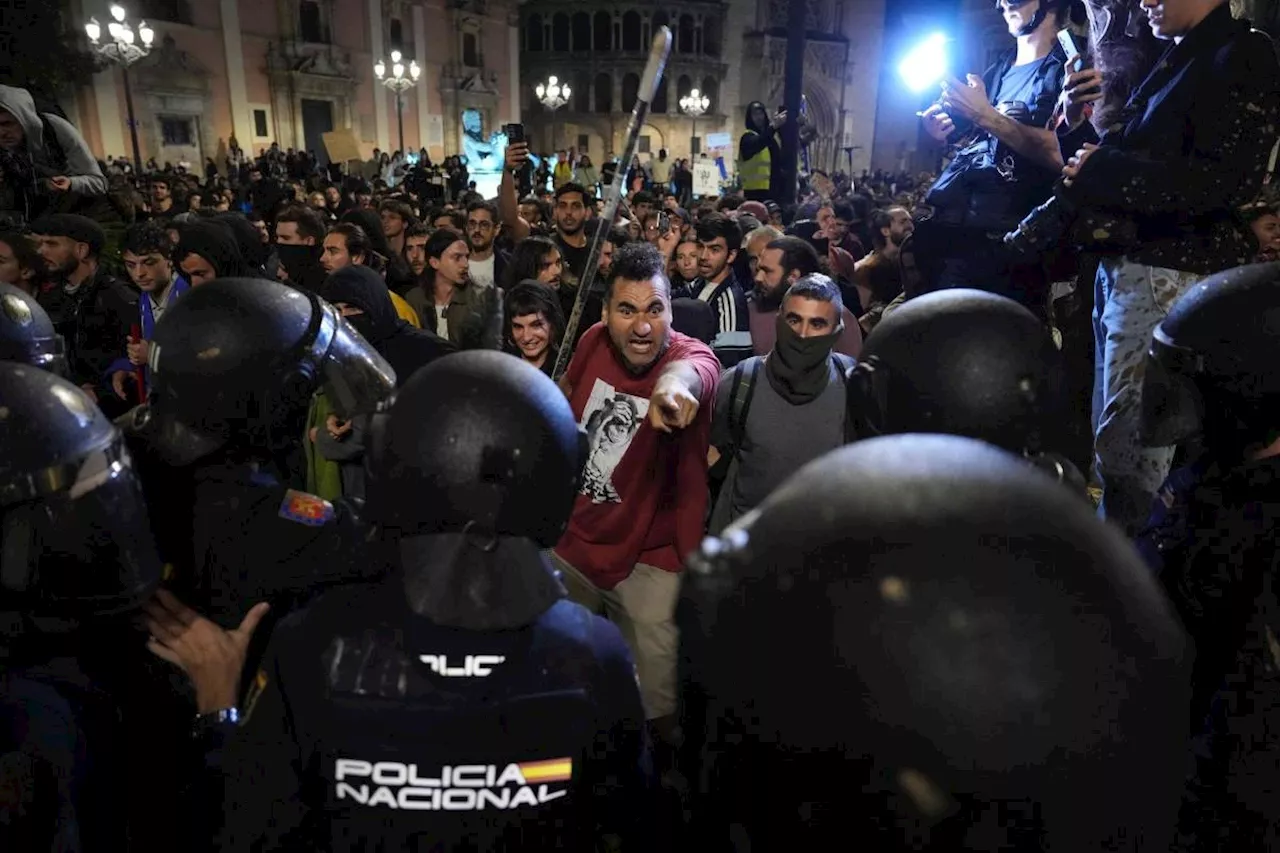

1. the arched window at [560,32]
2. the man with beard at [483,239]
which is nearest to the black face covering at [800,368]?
the man with beard at [483,239]

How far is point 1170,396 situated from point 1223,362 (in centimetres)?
21

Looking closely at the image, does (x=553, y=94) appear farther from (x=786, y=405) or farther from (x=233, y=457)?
(x=233, y=457)

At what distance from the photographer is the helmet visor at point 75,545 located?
1631 mm

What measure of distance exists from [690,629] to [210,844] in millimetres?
1482

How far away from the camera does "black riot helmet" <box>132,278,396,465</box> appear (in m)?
2.11

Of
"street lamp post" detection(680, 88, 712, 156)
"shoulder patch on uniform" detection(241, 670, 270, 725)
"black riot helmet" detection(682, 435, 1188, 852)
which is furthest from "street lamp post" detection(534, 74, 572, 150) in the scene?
"black riot helmet" detection(682, 435, 1188, 852)

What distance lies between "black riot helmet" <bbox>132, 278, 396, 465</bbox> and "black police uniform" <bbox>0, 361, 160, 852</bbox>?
324mm

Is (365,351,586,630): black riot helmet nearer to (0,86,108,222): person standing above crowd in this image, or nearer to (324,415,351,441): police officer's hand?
(324,415,351,441): police officer's hand

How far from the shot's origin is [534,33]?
154 ft

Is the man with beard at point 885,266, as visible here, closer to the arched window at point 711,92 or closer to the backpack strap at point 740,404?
the backpack strap at point 740,404

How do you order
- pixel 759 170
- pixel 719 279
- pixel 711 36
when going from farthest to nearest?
pixel 711 36 < pixel 759 170 < pixel 719 279

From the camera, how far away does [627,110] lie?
4694 cm

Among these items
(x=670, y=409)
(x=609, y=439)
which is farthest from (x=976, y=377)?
(x=609, y=439)

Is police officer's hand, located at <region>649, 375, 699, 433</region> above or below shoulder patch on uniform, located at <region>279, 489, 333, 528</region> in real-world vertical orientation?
above
